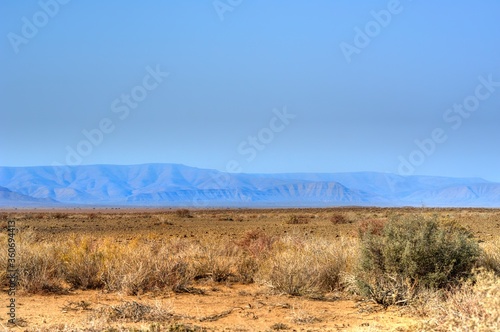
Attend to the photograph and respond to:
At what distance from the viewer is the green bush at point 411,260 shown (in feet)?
34.7

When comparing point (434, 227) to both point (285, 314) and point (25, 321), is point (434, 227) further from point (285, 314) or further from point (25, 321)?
point (25, 321)

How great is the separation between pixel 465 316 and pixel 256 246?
958cm

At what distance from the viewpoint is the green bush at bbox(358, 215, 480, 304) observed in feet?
34.7

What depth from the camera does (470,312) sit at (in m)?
7.91

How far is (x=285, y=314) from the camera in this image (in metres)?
10.4

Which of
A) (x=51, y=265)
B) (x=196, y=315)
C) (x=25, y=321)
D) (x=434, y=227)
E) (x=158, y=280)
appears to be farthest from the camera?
(x=51, y=265)

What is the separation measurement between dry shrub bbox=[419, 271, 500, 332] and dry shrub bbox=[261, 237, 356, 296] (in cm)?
355

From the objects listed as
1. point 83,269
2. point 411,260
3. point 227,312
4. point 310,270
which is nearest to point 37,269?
point 83,269

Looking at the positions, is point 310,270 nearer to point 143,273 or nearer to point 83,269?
point 143,273

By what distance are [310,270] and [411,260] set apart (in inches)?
97.0

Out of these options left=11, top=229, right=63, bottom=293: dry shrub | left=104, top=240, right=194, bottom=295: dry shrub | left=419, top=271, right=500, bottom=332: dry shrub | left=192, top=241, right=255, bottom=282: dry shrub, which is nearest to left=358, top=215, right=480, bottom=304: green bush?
left=419, top=271, right=500, bottom=332: dry shrub

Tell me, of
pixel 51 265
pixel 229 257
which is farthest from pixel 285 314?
pixel 51 265

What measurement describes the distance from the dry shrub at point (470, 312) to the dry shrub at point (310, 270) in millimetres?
3546

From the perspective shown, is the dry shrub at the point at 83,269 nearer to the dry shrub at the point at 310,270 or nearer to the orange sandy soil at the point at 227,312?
the orange sandy soil at the point at 227,312
